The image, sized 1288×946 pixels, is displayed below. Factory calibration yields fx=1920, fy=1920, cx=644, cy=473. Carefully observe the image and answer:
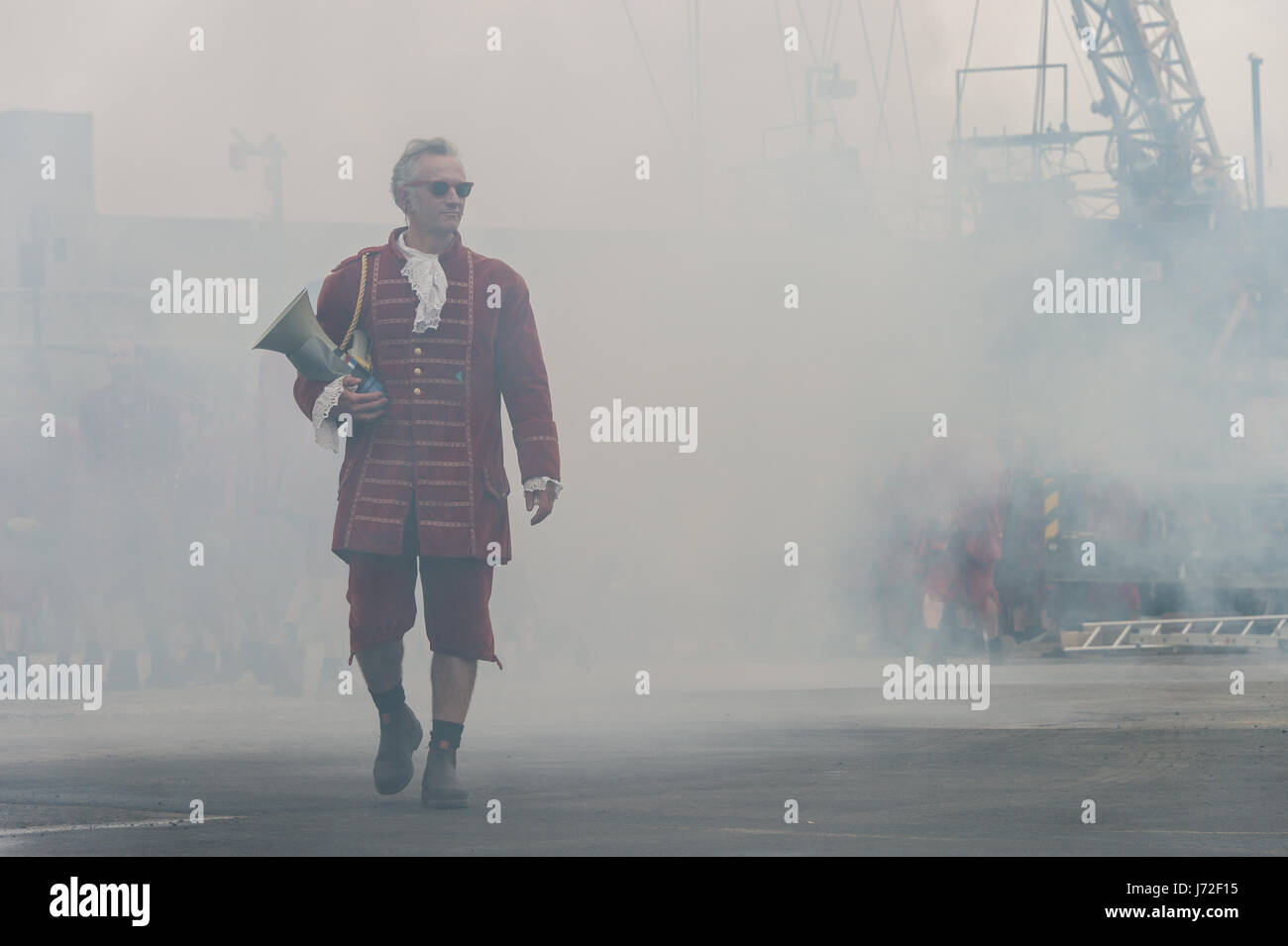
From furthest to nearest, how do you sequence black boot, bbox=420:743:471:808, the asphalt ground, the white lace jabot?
the white lace jabot → black boot, bbox=420:743:471:808 → the asphalt ground

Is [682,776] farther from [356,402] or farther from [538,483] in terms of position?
[356,402]

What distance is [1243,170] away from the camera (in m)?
20.9

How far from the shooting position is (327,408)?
16.3 ft

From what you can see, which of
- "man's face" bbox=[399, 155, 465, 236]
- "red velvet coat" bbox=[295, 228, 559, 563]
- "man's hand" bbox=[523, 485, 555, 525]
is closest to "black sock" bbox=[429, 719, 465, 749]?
"red velvet coat" bbox=[295, 228, 559, 563]

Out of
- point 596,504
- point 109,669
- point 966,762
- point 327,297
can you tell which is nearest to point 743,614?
point 596,504

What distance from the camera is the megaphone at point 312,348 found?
15.9 ft

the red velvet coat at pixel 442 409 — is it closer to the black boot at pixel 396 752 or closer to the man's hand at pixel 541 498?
the man's hand at pixel 541 498

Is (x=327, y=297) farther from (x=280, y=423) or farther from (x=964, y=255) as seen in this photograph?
(x=964, y=255)

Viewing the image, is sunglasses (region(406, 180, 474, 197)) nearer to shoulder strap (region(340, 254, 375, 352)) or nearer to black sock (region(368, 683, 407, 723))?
shoulder strap (region(340, 254, 375, 352))

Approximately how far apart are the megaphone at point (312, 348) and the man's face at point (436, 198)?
1.15 feet

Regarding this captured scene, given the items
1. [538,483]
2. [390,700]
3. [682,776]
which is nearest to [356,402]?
[538,483]

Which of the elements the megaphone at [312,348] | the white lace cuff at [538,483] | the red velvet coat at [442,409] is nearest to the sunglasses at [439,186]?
the red velvet coat at [442,409]

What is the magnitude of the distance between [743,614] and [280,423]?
4.95 meters

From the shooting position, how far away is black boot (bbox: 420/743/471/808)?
4773 mm
